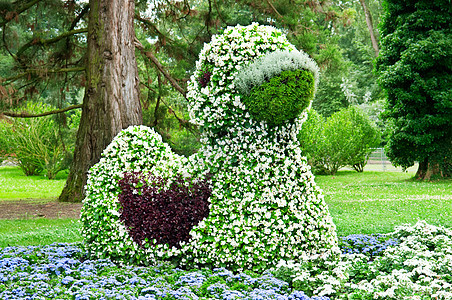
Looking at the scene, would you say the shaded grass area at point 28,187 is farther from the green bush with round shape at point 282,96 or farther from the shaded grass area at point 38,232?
the green bush with round shape at point 282,96

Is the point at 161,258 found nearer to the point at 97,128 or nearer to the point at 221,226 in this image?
the point at 221,226

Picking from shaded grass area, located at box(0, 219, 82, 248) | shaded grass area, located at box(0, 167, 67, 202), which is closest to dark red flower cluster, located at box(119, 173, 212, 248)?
shaded grass area, located at box(0, 219, 82, 248)

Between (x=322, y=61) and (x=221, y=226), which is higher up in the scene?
(x=322, y=61)

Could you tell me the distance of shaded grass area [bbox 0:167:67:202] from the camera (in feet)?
45.6

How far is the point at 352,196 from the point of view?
12391 mm

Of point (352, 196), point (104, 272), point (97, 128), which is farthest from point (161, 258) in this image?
point (352, 196)

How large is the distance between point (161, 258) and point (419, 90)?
44.0ft

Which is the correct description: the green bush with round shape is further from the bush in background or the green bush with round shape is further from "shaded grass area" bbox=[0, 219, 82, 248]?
the bush in background

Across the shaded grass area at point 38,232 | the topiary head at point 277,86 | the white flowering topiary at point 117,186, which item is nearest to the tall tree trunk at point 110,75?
the shaded grass area at point 38,232

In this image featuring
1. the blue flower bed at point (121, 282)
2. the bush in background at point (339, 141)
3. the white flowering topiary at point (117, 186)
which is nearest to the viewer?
the blue flower bed at point (121, 282)

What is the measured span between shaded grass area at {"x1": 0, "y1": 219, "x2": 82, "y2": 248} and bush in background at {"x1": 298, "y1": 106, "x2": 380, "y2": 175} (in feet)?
45.3

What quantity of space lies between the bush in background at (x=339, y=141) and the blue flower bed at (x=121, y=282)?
16139 mm

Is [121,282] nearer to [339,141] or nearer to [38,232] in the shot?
[38,232]

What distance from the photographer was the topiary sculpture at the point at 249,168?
4.14 m
